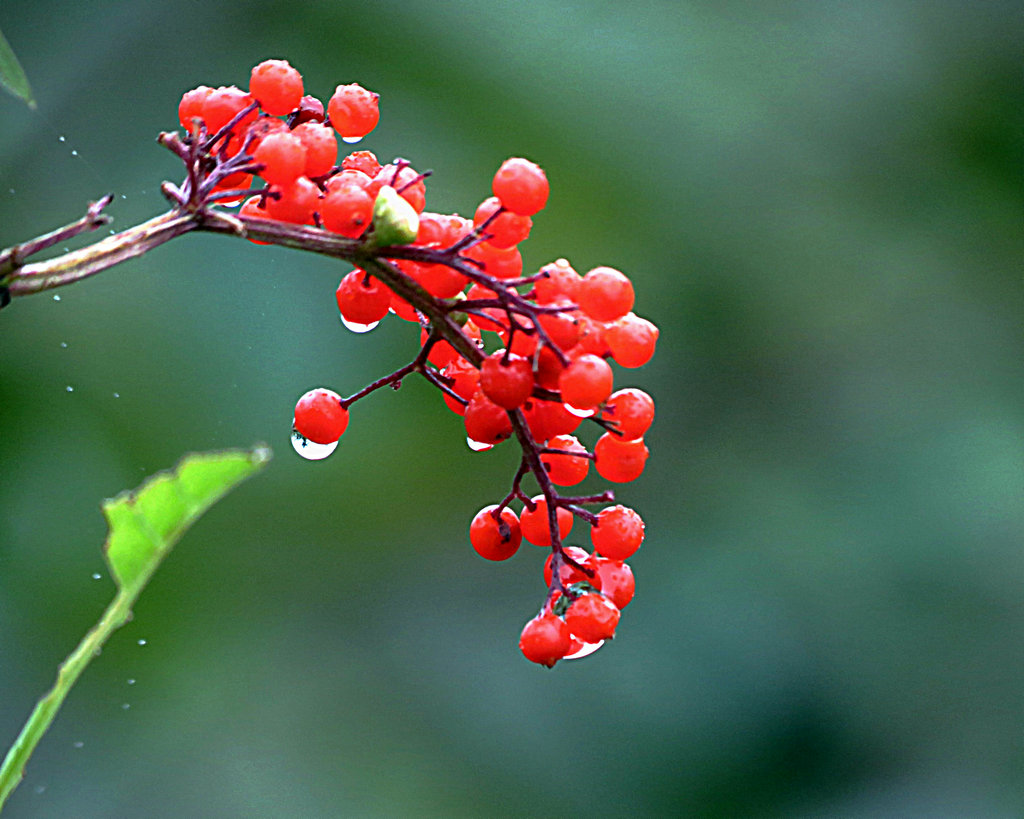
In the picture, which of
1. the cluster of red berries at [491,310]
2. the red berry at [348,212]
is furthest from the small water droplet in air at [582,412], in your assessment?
the red berry at [348,212]

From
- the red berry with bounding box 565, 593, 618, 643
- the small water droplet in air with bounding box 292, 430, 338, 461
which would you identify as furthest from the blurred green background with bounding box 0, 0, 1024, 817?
the red berry with bounding box 565, 593, 618, 643

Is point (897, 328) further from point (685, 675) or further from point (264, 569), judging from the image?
point (264, 569)

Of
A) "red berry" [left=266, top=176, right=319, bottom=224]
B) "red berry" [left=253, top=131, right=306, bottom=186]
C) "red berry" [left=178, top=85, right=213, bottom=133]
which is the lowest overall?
"red berry" [left=266, top=176, right=319, bottom=224]

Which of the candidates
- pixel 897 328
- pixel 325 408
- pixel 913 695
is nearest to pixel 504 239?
pixel 325 408

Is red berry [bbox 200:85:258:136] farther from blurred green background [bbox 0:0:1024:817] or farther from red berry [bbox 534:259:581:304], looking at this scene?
blurred green background [bbox 0:0:1024:817]

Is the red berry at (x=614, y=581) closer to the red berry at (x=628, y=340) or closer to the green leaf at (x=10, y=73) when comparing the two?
the red berry at (x=628, y=340)

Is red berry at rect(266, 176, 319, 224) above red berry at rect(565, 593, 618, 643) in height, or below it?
above

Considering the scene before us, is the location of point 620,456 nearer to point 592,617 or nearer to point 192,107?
point 592,617
